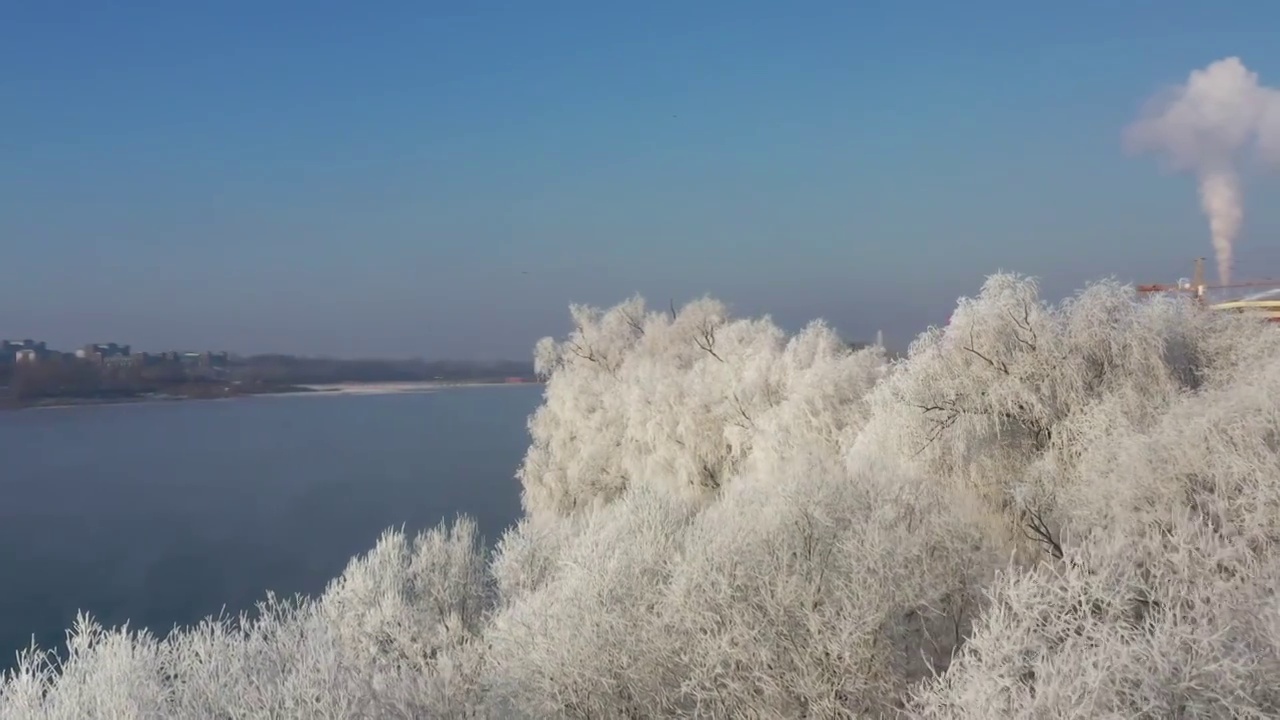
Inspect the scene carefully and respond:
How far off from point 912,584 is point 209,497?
Result: 3471 cm

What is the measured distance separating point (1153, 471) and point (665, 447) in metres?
16.0

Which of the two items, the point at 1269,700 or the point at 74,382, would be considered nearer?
the point at 1269,700

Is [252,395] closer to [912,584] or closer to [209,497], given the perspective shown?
[209,497]

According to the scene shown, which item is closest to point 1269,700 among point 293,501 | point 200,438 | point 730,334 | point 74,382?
point 730,334

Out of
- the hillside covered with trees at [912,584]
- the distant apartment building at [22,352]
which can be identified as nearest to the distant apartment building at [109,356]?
the distant apartment building at [22,352]

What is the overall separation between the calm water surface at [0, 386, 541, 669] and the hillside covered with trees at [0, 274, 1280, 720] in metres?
12.2

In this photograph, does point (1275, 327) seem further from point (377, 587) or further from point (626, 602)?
point (377, 587)

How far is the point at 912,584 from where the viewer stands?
1234 centimetres

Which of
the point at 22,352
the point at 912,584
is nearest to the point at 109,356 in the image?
the point at 22,352

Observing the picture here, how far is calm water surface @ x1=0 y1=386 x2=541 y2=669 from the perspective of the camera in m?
28.1

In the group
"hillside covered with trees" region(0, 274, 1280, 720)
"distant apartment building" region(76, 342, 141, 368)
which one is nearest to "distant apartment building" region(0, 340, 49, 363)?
"distant apartment building" region(76, 342, 141, 368)

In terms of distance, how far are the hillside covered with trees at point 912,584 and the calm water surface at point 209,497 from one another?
39.9ft

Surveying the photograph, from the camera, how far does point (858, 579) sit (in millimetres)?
12078

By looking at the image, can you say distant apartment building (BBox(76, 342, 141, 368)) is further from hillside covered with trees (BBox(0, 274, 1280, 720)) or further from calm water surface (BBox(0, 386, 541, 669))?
hillside covered with trees (BBox(0, 274, 1280, 720))
